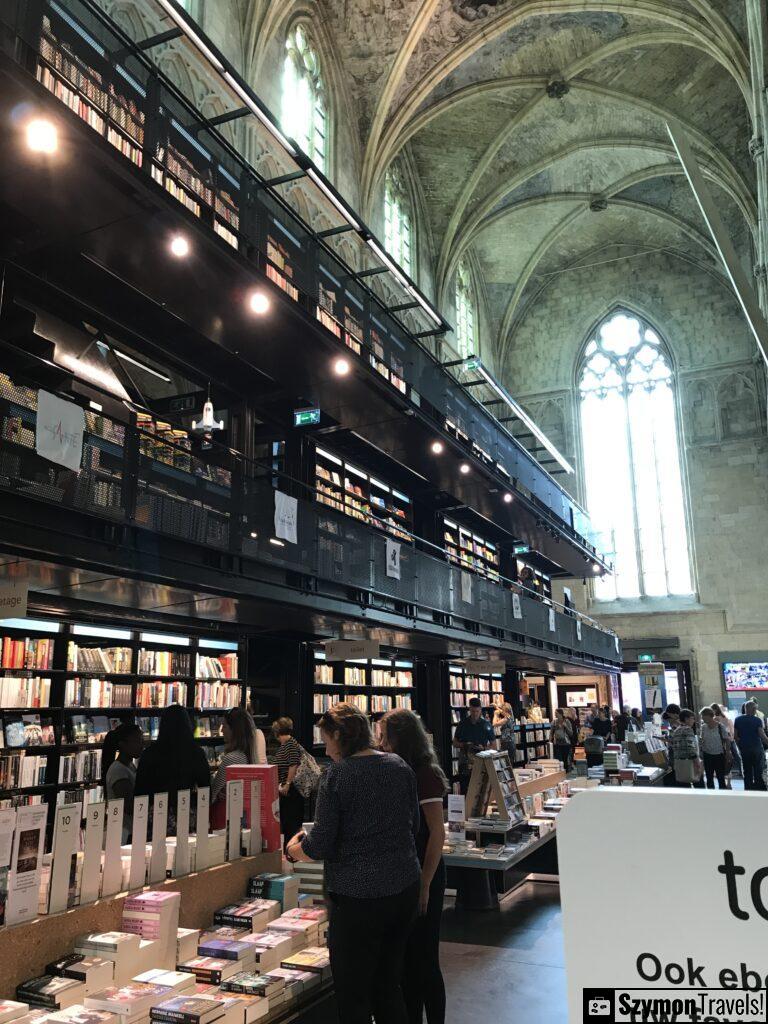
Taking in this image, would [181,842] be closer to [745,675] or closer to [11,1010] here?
[11,1010]

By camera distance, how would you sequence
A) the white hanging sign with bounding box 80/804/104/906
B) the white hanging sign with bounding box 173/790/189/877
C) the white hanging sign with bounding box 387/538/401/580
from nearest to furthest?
the white hanging sign with bounding box 80/804/104/906
the white hanging sign with bounding box 173/790/189/877
the white hanging sign with bounding box 387/538/401/580

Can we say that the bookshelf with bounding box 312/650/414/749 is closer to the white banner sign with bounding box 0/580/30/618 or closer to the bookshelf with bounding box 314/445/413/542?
the bookshelf with bounding box 314/445/413/542

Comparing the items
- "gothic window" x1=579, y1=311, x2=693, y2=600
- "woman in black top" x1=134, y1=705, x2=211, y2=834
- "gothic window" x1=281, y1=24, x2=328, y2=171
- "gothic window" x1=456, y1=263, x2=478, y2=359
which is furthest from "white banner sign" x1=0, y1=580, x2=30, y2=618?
Result: "gothic window" x1=579, y1=311, x2=693, y2=600

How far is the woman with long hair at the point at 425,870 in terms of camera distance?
124 inches

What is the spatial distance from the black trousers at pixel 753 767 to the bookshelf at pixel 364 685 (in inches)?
190

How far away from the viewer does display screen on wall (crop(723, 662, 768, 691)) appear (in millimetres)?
20141

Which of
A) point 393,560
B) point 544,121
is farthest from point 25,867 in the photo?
point 544,121

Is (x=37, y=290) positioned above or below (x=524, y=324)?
below

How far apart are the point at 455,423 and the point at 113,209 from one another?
6.20 m

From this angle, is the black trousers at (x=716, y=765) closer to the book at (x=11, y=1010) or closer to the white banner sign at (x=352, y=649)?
the white banner sign at (x=352, y=649)

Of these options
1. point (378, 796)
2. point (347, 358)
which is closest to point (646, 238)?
point (347, 358)

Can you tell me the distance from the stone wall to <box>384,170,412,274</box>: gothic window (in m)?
7.66

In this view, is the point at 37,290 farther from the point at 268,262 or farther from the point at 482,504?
the point at 482,504

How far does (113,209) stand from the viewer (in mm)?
5734
